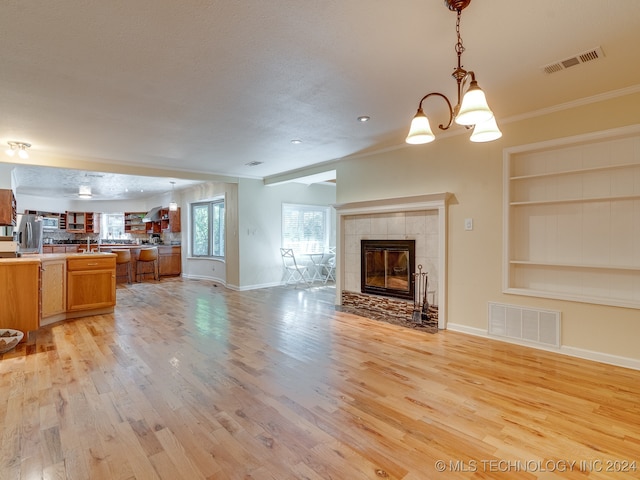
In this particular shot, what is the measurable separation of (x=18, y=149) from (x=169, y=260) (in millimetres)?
5031

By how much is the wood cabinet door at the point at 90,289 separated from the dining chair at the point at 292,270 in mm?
3350

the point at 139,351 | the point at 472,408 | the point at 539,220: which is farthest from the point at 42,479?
the point at 539,220

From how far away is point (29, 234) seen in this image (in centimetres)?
495

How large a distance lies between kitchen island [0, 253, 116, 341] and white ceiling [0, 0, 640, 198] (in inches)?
62.9

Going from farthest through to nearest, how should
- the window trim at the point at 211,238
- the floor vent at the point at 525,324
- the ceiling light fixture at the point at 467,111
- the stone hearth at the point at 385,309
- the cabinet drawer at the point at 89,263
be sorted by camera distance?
the window trim at the point at 211,238, the cabinet drawer at the point at 89,263, the stone hearth at the point at 385,309, the floor vent at the point at 525,324, the ceiling light fixture at the point at 467,111

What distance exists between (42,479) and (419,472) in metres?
1.80

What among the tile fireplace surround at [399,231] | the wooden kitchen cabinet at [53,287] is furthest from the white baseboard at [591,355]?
the wooden kitchen cabinet at [53,287]

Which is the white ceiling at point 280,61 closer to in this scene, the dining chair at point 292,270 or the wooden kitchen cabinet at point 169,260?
the dining chair at point 292,270

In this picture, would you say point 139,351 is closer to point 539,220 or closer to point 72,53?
point 72,53

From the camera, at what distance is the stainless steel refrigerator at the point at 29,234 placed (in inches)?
191

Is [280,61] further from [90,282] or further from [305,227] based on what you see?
[305,227]

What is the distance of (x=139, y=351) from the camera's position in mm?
3195

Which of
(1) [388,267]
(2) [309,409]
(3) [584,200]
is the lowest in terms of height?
(2) [309,409]

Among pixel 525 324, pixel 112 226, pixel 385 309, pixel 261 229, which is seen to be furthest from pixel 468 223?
pixel 112 226
